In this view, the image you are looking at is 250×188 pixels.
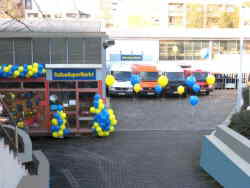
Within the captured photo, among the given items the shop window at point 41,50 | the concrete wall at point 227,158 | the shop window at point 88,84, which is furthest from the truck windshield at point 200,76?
the concrete wall at point 227,158

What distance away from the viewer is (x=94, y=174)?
37.9 ft

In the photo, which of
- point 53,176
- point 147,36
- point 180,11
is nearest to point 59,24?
point 53,176

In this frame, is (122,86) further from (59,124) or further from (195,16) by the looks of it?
(195,16)

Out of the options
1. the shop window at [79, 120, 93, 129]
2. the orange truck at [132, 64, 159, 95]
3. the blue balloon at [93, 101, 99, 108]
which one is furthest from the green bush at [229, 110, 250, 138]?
the orange truck at [132, 64, 159, 95]

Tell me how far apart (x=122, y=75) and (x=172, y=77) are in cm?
377

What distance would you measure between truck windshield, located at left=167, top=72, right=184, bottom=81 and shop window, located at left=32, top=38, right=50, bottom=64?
1325cm

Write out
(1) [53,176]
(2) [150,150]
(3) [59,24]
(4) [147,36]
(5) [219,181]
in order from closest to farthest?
(5) [219,181] < (1) [53,176] < (2) [150,150] < (3) [59,24] < (4) [147,36]

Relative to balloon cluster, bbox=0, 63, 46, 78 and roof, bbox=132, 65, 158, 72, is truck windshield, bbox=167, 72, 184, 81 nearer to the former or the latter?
roof, bbox=132, 65, 158, 72

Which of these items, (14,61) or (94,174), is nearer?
(94,174)

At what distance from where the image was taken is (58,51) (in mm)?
16109

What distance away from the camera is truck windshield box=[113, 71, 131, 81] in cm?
2707

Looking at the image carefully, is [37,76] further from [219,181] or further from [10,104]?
[219,181]

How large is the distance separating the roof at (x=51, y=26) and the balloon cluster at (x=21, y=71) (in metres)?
1.72

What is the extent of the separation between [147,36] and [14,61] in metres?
20.2
